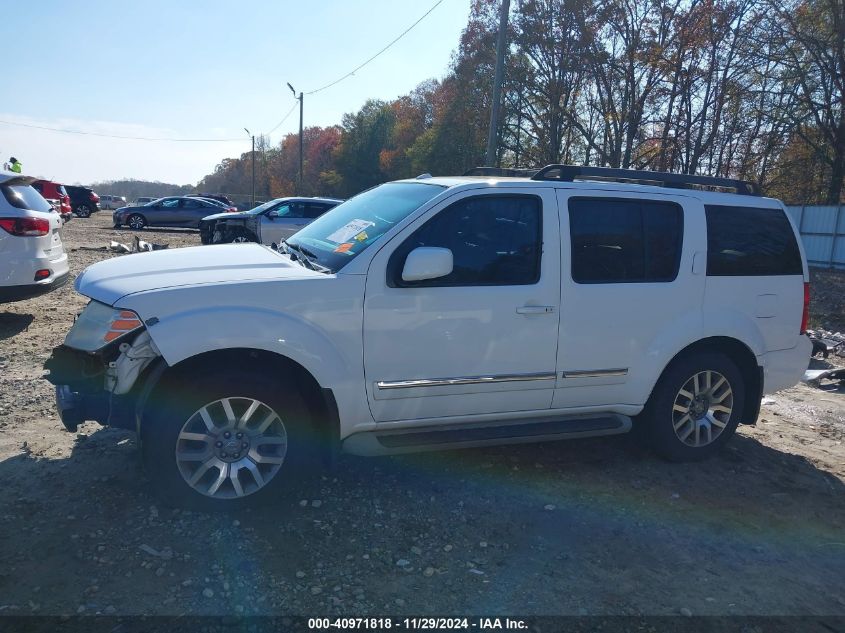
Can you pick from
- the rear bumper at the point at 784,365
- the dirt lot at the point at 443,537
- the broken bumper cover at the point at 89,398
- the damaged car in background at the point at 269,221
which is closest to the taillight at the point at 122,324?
the broken bumper cover at the point at 89,398

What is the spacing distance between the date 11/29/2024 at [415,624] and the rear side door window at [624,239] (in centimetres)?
217

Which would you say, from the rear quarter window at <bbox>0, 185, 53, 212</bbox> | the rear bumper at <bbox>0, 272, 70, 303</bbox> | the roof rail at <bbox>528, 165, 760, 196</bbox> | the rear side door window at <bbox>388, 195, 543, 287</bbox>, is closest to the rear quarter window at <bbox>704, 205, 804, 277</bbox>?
the roof rail at <bbox>528, 165, 760, 196</bbox>

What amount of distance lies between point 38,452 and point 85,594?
1.71 metres

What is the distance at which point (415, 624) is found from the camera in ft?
9.21

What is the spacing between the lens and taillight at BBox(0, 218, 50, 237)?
6.79 metres

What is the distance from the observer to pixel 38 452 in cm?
421

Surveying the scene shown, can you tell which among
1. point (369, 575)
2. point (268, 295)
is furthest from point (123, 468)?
point (369, 575)

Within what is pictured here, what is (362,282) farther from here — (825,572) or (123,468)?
(825,572)

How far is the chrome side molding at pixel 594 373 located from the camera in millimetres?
4219

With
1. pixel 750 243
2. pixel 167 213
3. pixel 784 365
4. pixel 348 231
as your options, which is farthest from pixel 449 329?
pixel 167 213

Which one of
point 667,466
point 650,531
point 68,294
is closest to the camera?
point 650,531

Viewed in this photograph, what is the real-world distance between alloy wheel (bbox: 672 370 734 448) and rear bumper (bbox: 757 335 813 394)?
0.38 metres

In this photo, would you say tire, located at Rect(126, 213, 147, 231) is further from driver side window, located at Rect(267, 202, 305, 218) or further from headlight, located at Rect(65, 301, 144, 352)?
headlight, located at Rect(65, 301, 144, 352)

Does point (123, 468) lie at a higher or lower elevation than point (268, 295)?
lower
